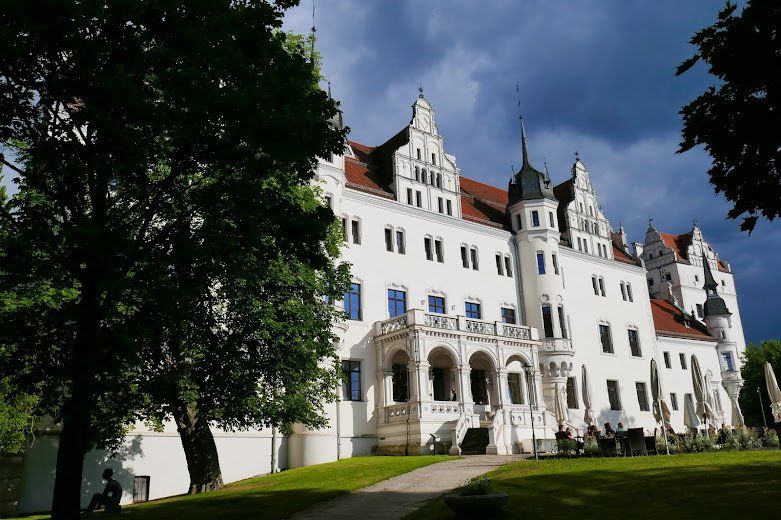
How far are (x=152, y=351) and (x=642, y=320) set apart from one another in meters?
43.8

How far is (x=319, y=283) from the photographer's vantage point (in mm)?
22391

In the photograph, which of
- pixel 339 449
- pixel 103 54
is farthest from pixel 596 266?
pixel 103 54

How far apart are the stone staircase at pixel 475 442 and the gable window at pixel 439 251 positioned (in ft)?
39.9

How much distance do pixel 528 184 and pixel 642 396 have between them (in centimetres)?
1865

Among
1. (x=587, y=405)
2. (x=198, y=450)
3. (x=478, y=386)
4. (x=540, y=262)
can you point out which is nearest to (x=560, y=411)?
(x=587, y=405)

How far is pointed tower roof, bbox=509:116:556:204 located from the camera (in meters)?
45.7

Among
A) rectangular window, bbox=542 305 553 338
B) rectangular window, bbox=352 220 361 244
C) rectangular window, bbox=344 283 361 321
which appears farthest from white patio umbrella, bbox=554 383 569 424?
rectangular window, bbox=352 220 361 244

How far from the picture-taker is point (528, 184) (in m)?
46.1

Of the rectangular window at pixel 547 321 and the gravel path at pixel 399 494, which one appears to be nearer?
Answer: the gravel path at pixel 399 494

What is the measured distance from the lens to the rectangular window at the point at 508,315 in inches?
1699

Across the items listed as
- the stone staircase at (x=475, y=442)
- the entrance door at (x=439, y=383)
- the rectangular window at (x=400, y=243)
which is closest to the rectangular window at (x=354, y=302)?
the rectangular window at (x=400, y=243)

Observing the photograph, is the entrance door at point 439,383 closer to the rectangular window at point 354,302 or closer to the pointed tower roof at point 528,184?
the rectangular window at point 354,302

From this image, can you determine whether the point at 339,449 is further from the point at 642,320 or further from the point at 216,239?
the point at 642,320

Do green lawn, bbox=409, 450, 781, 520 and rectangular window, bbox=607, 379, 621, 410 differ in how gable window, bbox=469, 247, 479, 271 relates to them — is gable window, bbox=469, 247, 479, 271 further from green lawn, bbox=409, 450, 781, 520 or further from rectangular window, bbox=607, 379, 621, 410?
green lawn, bbox=409, 450, 781, 520
